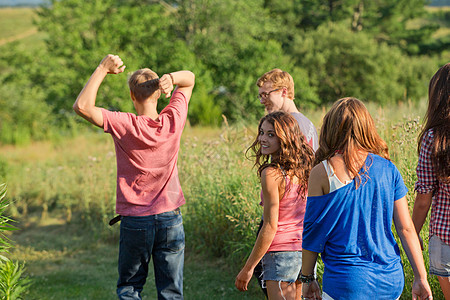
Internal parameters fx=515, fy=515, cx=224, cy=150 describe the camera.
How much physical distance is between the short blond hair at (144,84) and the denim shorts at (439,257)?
186cm

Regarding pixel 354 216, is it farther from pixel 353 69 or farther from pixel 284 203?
pixel 353 69

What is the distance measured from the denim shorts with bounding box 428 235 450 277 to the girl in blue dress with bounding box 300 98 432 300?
400 mm

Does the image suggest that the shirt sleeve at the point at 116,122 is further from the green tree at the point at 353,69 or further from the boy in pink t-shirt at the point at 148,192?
the green tree at the point at 353,69

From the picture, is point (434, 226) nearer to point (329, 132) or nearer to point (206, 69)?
point (329, 132)

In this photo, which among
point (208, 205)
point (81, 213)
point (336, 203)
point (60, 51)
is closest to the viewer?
point (336, 203)

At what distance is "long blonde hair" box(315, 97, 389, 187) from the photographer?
2271mm

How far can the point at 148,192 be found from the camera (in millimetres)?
3311

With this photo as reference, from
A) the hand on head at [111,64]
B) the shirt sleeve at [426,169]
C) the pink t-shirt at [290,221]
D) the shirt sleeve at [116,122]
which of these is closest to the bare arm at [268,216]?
the pink t-shirt at [290,221]

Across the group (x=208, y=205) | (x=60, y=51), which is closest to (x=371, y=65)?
(x=60, y=51)

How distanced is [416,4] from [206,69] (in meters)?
23.1

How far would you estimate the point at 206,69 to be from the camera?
845 inches

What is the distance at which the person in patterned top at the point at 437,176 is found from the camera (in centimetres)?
261

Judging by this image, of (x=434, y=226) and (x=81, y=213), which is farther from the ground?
(x=434, y=226)

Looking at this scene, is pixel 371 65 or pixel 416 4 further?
pixel 416 4
